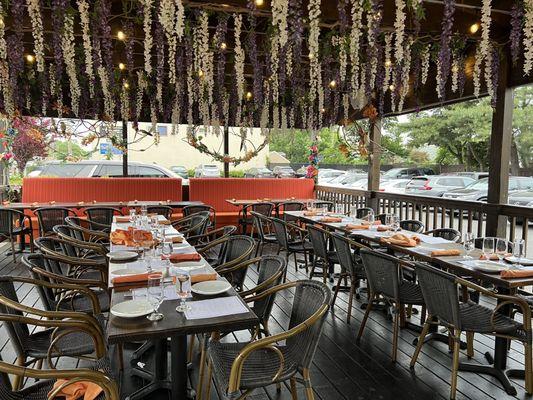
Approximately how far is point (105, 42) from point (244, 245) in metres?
3.32

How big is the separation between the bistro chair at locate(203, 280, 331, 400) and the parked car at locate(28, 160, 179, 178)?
7.47 m

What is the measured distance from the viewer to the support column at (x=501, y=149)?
15.6 ft

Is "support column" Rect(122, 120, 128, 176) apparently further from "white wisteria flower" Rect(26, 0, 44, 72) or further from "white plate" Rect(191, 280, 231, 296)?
"white plate" Rect(191, 280, 231, 296)

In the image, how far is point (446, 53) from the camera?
4750 mm

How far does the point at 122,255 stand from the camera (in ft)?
10.3

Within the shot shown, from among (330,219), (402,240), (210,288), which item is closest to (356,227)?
(330,219)

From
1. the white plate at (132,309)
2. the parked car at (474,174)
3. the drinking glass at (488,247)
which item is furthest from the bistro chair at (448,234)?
the parked car at (474,174)

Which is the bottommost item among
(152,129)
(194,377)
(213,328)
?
(194,377)

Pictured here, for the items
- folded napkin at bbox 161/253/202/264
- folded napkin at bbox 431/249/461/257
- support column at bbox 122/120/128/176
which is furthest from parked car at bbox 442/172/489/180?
folded napkin at bbox 161/253/202/264

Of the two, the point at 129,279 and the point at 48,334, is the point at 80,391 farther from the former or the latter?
the point at 48,334

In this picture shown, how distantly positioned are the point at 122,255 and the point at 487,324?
8.43 feet

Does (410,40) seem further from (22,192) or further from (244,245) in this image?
(22,192)

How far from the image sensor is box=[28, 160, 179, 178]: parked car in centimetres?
856

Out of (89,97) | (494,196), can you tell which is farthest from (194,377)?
(89,97)
